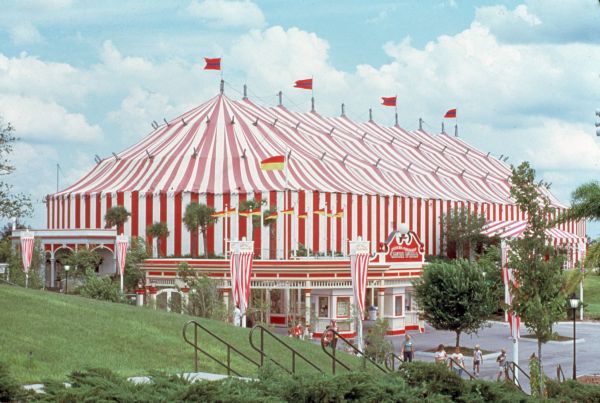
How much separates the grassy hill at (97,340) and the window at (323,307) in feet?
63.1

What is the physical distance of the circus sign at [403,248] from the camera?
49.0 metres

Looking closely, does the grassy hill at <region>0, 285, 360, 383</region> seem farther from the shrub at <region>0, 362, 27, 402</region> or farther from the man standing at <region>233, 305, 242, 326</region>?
the man standing at <region>233, 305, 242, 326</region>

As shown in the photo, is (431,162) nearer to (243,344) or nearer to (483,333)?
(483,333)

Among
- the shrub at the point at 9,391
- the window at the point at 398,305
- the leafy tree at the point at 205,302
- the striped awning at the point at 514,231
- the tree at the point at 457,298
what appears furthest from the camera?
the striped awning at the point at 514,231

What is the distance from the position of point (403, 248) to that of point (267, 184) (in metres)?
15.3

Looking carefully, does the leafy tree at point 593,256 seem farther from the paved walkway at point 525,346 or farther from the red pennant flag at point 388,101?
the red pennant flag at point 388,101

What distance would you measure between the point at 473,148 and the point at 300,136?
93.9 ft

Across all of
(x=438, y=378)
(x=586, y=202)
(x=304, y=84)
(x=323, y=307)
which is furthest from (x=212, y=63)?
(x=438, y=378)

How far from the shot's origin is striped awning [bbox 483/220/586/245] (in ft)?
225

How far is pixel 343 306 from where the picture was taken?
154 feet

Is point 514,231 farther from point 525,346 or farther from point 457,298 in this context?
point 457,298

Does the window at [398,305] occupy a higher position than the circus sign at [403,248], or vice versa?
the circus sign at [403,248]

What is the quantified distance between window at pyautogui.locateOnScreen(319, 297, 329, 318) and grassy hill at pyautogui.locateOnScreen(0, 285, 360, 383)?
63.1 feet

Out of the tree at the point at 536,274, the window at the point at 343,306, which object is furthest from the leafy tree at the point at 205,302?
the tree at the point at 536,274
